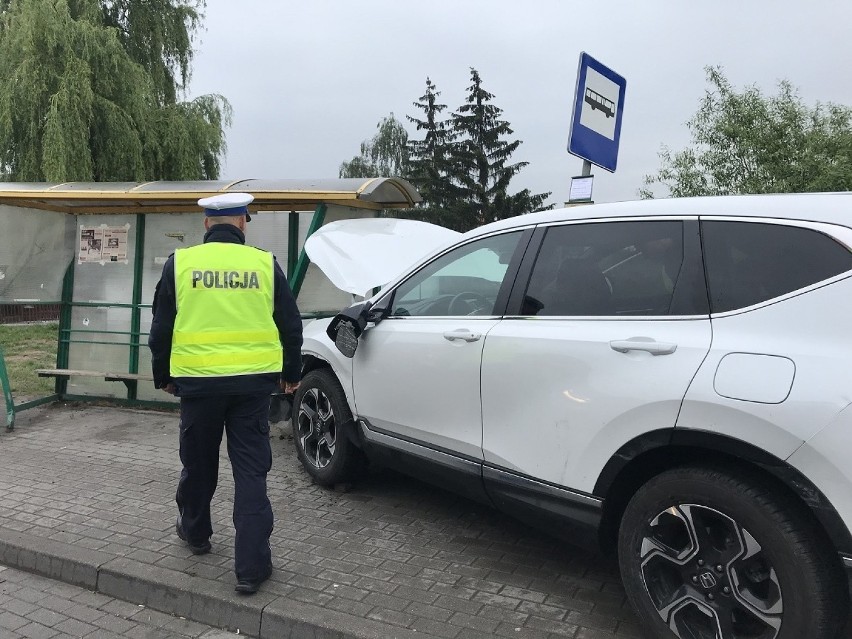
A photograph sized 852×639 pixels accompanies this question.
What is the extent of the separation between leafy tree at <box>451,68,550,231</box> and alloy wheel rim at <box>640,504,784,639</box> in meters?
41.4

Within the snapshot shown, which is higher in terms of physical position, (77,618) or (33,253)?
(33,253)

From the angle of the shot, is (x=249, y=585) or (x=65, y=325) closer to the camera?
(x=249, y=585)

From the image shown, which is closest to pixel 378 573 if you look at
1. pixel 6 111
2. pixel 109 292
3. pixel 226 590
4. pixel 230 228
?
pixel 226 590

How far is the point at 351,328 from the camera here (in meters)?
4.20

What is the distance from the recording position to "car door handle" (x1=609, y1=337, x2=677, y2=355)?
2.56 metres

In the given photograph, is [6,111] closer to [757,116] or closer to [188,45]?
[188,45]

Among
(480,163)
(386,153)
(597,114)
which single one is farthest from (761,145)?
(386,153)

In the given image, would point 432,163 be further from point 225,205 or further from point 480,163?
point 225,205

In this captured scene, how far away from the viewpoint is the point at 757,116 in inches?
630

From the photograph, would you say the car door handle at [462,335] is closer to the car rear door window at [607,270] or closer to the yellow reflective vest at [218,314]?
the car rear door window at [607,270]

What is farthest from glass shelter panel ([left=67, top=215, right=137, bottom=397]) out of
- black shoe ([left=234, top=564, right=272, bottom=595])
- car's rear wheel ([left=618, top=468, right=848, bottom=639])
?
car's rear wheel ([left=618, top=468, right=848, bottom=639])

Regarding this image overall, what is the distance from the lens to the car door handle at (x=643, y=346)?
8.40 feet

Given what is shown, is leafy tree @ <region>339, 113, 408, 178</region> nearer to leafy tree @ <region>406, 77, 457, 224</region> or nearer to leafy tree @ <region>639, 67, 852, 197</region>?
leafy tree @ <region>406, 77, 457, 224</region>

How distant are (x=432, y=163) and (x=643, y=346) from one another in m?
43.0
